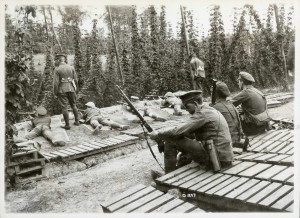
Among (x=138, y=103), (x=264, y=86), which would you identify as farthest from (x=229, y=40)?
(x=138, y=103)

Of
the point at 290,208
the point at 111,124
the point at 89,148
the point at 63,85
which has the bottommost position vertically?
the point at 290,208

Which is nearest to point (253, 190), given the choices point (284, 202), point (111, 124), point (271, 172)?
point (284, 202)

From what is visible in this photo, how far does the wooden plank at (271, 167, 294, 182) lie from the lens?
10.1 feet

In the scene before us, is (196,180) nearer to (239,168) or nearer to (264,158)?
(239,168)

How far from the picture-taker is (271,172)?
3.25 metres

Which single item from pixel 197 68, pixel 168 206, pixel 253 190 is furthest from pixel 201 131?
pixel 197 68

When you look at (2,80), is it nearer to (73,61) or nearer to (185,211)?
(185,211)

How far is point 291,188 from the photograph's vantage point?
2949 millimetres

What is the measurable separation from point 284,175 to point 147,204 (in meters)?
1.28

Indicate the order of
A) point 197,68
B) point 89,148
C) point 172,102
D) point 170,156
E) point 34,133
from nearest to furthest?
1. point 170,156
2. point 89,148
3. point 34,133
4. point 172,102
5. point 197,68

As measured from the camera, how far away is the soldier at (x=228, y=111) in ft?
13.5

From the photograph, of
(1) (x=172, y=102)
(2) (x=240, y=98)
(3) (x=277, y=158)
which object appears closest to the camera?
(3) (x=277, y=158)

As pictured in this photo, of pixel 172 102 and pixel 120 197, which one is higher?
pixel 172 102

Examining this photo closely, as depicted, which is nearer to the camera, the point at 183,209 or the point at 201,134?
the point at 183,209
